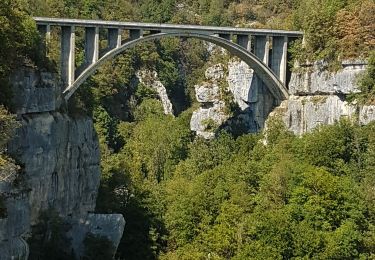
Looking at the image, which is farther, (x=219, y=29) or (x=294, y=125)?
(x=294, y=125)

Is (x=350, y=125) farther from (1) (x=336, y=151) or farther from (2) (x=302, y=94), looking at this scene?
(2) (x=302, y=94)

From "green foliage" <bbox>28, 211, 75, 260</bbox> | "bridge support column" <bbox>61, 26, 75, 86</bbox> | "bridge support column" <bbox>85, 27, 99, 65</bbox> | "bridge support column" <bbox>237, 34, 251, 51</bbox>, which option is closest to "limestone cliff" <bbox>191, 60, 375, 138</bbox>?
"bridge support column" <bbox>237, 34, 251, 51</bbox>

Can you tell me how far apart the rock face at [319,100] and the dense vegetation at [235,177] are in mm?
756

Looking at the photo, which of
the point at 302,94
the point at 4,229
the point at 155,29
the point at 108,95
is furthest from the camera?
the point at 108,95

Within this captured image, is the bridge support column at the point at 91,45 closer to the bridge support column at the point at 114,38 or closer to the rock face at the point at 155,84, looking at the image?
the bridge support column at the point at 114,38

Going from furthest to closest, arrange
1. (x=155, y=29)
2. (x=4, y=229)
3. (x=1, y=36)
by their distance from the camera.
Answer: (x=155, y=29) < (x=1, y=36) < (x=4, y=229)

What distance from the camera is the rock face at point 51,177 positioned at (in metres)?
18.3

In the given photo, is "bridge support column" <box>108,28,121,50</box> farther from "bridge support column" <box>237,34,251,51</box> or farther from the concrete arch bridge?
"bridge support column" <box>237,34,251,51</box>

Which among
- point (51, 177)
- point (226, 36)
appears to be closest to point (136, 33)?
point (226, 36)

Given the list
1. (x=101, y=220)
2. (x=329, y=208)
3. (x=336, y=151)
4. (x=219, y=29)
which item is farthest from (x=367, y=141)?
(x=101, y=220)

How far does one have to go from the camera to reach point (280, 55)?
37.3 meters

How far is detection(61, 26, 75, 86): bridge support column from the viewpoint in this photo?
29.1 metres

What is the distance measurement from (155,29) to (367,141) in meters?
11.3

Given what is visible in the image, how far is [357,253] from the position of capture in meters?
23.2
